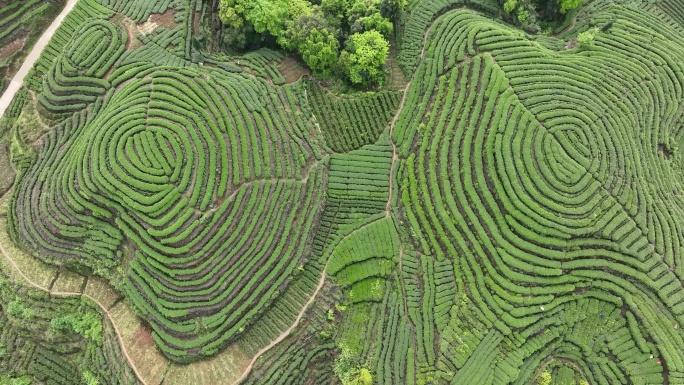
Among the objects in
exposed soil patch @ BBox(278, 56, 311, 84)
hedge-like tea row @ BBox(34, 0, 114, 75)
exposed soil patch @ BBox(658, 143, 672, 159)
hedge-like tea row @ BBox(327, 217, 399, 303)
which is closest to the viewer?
hedge-like tea row @ BBox(327, 217, 399, 303)

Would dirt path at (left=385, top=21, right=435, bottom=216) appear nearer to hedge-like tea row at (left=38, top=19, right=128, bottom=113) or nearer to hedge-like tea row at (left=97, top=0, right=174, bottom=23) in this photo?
hedge-like tea row at (left=97, top=0, right=174, bottom=23)

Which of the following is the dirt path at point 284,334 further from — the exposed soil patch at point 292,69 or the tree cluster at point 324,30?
the tree cluster at point 324,30

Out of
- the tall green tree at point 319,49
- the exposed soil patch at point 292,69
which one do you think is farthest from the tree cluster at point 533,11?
the exposed soil patch at point 292,69

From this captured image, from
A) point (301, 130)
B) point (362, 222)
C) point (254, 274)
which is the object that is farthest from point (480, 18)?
point (254, 274)

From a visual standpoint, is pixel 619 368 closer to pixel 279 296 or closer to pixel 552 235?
pixel 552 235

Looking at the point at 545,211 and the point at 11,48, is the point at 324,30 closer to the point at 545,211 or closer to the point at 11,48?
the point at 545,211

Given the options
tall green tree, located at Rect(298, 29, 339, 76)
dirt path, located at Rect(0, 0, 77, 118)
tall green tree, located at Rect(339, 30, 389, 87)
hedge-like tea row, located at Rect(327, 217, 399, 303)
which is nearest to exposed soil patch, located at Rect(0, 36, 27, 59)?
dirt path, located at Rect(0, 0, 77, 118)
